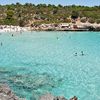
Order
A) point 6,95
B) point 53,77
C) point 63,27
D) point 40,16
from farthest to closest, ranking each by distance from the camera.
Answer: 1. point 40,16
2. point 63,27
3. point 53,77
4. point 6,95

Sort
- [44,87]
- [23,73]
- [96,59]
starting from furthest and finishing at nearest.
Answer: [96,59] < [23,73] < [44,87]

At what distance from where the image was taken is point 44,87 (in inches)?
1593

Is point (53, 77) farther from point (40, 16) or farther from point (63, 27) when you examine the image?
point (40, 16)

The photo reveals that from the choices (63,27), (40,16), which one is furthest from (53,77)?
(40,16)

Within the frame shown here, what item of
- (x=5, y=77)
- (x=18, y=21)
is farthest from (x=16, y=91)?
(x=18, y=21)

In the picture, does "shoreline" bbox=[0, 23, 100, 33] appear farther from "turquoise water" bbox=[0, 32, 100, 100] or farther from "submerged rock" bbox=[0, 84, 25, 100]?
"submerged rock" bbox=[0, 84, 25, 100]

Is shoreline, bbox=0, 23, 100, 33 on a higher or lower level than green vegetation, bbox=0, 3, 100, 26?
lower

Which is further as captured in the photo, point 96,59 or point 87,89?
point 96,59

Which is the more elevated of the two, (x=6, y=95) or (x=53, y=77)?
(x=6, y=95)

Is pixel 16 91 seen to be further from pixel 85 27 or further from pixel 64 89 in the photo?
pixel 85 27

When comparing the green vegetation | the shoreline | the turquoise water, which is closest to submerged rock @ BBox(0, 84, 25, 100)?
the turquoise water

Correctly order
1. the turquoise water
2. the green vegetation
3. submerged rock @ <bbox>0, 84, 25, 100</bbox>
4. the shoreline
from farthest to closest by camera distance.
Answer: the green vegetation < the shoreline < the turquoise water < submerged rock @ <bbox>0, 84, 25, 100</bbox>

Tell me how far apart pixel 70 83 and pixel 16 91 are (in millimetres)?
→ 8917

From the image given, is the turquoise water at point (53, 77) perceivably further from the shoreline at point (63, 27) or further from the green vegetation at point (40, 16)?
the green vegetation at point (40, 16)
